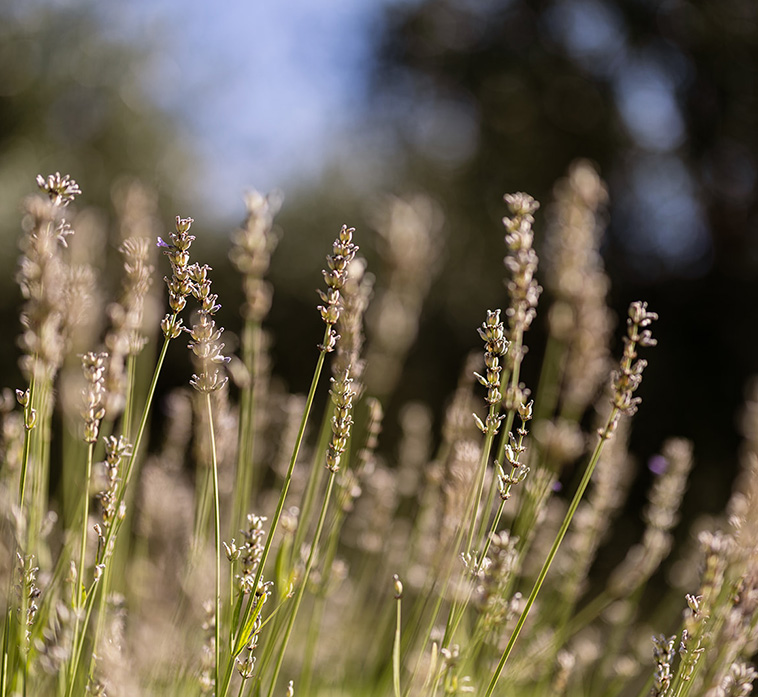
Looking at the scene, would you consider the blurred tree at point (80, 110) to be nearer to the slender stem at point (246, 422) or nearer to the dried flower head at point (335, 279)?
the slender stem at point (246, 422)

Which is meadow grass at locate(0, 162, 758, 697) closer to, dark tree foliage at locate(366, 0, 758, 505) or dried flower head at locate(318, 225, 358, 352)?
dried flower head at locate(318, 225, 358, 352)

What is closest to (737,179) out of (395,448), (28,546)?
(395,448)

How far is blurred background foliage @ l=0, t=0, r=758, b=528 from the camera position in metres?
5.13

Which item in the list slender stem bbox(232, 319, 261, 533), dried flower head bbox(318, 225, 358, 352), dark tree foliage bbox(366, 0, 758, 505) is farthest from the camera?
dark tree foliage bbox(366, 0, 758, 505)

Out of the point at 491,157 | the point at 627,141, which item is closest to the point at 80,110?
the point at 491,157

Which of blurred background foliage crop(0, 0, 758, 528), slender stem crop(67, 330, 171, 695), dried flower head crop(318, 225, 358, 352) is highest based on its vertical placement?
blurred background foliage crop(0, 0, 758, 528)

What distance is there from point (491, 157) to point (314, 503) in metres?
5.30

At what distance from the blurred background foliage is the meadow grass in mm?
3396

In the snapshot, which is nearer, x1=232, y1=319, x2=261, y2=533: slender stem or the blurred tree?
x1=232, y1=319, x2=261, y2=533: slender stem

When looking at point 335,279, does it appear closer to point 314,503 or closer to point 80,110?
point 314,503

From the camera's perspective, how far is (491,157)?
6094mm

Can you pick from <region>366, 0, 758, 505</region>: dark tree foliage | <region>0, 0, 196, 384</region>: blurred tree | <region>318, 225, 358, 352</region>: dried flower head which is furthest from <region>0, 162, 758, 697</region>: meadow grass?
<region>0, 0, 196, 384</region>: blurred tree

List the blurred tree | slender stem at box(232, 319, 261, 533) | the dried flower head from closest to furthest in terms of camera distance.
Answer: the dried flower head → slender stem at box(232, 319, 261, 533) → the blurred tree

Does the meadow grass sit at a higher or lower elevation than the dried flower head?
lower
